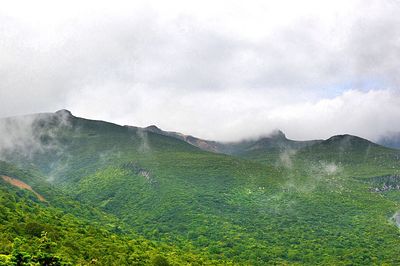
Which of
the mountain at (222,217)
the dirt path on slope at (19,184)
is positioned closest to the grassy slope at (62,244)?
the mountain at (222,217)

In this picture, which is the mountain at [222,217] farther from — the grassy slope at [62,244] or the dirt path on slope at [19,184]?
the dirt path on slope at [19,184]

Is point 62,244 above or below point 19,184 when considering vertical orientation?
below

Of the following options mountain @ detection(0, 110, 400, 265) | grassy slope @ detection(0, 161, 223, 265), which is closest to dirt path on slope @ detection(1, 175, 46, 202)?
mountain @ detection(0, 110, 400, 265)

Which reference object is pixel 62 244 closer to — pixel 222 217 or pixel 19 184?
pixel 19 184

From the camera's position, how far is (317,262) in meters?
123

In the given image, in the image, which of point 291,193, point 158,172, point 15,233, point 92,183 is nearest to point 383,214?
point 291,193

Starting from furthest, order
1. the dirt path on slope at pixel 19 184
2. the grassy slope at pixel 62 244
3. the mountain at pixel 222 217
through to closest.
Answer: the dirt path on slope at pixel 19 184, the mountain at pixel 222 217, the grassy slope at pixel 62 244

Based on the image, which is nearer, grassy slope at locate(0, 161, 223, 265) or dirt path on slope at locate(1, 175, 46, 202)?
grassy slope at locate(0, 161, 223, 265)

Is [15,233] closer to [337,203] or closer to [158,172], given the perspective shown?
[158,172]

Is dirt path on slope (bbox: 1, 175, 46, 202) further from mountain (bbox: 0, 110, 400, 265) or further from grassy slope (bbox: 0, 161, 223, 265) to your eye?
grassy slope (bbox: 0, 161, 223, 265)

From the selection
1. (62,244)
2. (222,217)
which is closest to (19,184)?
(222,217)

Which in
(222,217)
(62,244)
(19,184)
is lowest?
(222,217)

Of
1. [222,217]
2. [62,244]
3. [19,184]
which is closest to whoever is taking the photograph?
[62,244]

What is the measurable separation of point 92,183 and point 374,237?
118m
